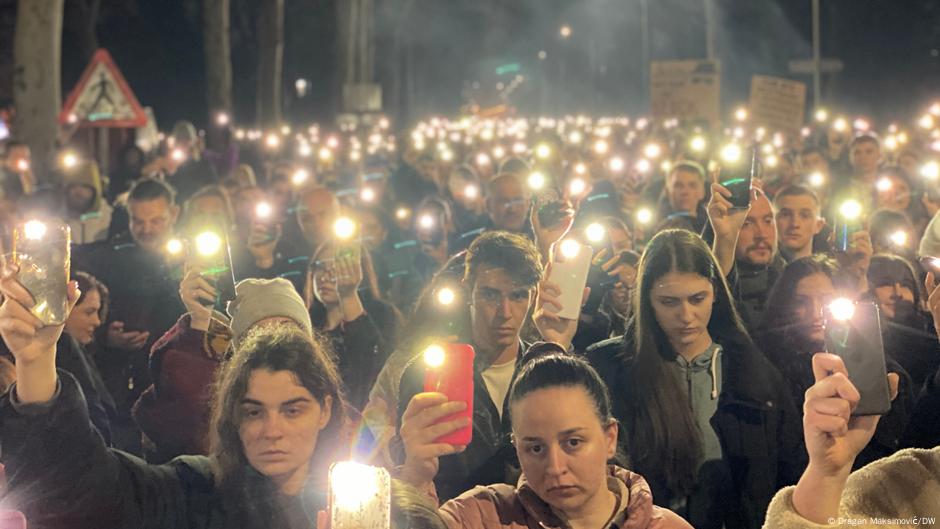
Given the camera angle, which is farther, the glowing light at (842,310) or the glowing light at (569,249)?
the glowing light at (569,249)

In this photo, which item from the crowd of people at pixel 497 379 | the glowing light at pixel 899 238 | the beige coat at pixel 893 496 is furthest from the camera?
the glowing light at pixel 899 238

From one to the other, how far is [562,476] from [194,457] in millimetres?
1080

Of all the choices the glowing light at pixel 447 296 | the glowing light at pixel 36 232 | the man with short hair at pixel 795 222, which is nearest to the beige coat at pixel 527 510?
the glowing light at pixel 36 232

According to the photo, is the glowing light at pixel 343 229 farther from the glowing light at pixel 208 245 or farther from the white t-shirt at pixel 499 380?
the white t-shirt at pixel 499 380

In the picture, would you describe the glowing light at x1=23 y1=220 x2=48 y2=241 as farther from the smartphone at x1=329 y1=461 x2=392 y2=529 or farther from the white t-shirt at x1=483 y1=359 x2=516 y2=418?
the white t-shirt at x1=483 y1=359 x2=516 y2=418

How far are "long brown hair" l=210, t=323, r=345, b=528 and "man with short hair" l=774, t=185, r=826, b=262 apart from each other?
4440mm

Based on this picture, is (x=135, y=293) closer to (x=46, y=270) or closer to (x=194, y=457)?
(x=194, y=457)

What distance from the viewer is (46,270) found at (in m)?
3.88

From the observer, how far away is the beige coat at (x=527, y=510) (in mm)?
4453

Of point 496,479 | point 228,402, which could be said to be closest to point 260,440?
point 228,402

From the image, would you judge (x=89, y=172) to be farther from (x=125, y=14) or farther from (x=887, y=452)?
(x=125, y=14)

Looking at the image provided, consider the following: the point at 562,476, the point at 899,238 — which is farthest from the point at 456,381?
the point at 899,238

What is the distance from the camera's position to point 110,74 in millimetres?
15156

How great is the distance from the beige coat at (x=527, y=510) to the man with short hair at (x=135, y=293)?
2.62 metres
